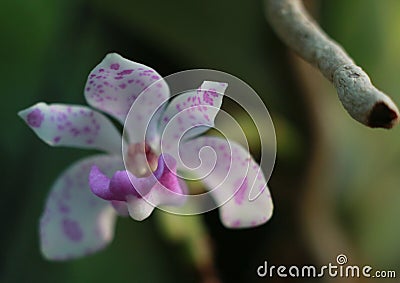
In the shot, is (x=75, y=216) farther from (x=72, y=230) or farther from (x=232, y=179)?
(x=232, y=179)

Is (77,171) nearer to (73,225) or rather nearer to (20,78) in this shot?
(73,225)

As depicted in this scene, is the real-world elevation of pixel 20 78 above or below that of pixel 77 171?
above

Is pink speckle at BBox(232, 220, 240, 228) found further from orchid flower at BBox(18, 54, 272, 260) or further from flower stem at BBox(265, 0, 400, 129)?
flower stem at BBox(265, 0, 400, 129)

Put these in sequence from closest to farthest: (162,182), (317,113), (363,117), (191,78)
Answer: (363,117)
(162,182)
(191,78)
(317,113)

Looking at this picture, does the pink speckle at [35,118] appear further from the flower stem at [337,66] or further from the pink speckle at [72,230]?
the flower stem at [337,66]

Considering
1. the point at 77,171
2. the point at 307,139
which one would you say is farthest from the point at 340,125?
the point at 77,171

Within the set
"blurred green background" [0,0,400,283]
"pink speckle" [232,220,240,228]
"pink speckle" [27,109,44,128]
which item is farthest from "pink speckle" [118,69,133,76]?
"blurred green background" [0,0,400,283]

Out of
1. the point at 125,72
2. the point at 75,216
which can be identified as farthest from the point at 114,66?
the point at 75,216
